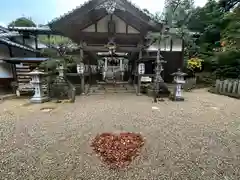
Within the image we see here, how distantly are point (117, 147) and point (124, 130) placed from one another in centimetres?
76

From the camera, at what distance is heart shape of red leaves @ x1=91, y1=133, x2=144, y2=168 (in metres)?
2.45

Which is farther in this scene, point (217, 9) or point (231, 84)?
point (217, 9)

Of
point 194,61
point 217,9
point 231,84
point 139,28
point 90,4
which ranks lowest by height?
point 231,84

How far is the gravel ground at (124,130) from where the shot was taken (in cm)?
220

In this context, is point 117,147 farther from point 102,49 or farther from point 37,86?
point 102,49

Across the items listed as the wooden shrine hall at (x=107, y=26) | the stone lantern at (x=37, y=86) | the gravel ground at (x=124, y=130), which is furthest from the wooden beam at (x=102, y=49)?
the gravel ground at (x=124, y=130)

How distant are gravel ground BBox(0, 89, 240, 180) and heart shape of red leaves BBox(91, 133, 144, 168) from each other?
0.11 metres

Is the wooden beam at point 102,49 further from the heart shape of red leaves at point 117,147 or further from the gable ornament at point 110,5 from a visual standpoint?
the heart shape of red leaves at point 117,147

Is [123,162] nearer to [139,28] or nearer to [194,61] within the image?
[139,28]

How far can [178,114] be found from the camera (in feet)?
15.3

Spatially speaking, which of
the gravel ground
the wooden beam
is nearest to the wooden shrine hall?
the wooden beam

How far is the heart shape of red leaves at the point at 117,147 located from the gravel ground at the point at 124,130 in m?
0.11

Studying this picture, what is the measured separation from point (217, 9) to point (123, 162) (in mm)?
14661

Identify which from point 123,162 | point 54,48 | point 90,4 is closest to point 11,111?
point 54,48
